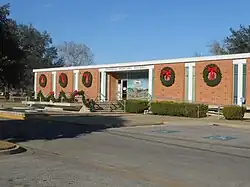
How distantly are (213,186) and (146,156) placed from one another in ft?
14.6

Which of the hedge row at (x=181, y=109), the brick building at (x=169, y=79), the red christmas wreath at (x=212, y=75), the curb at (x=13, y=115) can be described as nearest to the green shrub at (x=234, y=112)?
the hedge row at (x=181, y=109)

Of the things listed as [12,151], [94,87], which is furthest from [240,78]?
[12,151]

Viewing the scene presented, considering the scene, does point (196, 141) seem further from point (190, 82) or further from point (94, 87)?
point (94, 87)

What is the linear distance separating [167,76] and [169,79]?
0.41 metres

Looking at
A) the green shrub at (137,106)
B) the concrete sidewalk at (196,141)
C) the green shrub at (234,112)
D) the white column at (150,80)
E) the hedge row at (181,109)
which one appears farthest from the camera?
the white column at (150,80)

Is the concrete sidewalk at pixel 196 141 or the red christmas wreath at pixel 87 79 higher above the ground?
the red christmas wreath at pixel 87 79

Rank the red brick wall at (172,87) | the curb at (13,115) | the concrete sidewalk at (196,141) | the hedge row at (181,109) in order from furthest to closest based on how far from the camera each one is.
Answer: the red brick wall at (172,87), the curb at (13,115), the hedge row at (181,109), the concrete sidewalk at (196,141)

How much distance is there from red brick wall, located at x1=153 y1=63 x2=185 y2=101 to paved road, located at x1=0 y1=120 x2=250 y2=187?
21865 millimetres

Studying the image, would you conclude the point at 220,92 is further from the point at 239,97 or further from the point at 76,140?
the point at 76,140

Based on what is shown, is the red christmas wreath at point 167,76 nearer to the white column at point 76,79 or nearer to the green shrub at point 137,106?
the green shrub at point 137,106

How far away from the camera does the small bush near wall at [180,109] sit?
103ft

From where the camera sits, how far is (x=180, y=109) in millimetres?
32219

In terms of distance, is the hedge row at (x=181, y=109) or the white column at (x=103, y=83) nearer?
the hedge row at (x=181, y=109)

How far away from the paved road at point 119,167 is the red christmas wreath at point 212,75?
19599mm
